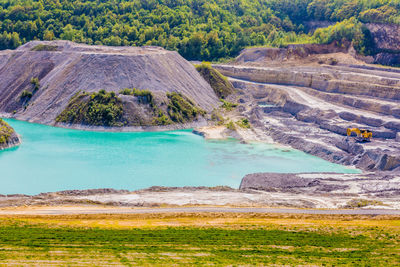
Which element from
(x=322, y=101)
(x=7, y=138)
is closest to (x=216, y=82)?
(x=322, y=101)

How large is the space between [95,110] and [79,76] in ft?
29.9

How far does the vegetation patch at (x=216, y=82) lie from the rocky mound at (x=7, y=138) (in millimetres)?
36705

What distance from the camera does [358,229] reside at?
30.4m

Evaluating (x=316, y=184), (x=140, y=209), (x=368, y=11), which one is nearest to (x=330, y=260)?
(x=140, y=209)

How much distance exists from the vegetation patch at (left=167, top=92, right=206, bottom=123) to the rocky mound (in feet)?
67.0

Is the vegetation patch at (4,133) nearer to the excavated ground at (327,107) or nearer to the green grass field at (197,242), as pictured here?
the green grass field at (197,242)

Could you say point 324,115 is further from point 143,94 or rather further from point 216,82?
point 143,94

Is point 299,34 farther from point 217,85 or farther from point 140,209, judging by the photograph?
point 140,209

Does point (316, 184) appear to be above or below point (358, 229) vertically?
below

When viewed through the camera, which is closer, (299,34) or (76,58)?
(76,58)

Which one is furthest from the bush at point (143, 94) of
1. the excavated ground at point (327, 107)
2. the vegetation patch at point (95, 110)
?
the excavated ground at point (327, 107)

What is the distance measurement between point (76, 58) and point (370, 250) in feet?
195

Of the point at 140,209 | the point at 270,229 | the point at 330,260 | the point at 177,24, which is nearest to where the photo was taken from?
the point at 330,260

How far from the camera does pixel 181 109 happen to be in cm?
7031
